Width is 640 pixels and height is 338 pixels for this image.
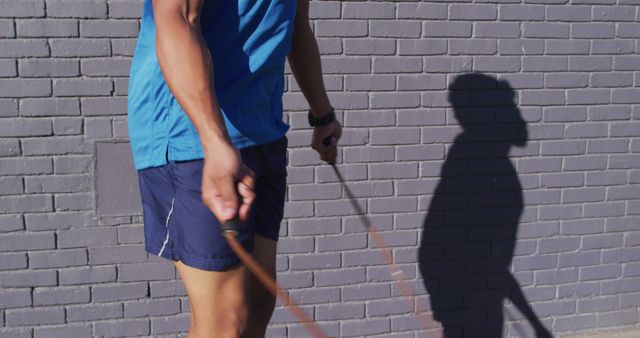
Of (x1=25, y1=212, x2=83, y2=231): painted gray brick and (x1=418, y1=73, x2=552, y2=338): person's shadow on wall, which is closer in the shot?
(x1=25, y1=212, x2=83, y2=231): painted gray brick

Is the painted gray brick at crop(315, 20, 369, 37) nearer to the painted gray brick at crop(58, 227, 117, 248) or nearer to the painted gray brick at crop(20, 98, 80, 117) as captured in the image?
the painted gray brick at crop(20, 98, 80, 117)

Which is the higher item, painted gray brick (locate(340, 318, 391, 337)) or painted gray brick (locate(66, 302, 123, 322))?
painted gray brick (locate(66, 302, 123, 322))

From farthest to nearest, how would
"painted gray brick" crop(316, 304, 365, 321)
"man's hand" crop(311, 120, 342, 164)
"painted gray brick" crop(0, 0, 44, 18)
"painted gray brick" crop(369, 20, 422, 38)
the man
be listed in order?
1. "painted gray brick" crop(316, 304, 365, 321)
2. "painted gray brick" crop(369, 20, 422, 38)
3. "painted gray brick" crop(0, 0, 44, 18)
4. "man's hand" crop(311, 120, 342, 164)
5. the man

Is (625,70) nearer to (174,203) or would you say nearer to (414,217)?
(414,217)

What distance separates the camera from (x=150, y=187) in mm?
2139

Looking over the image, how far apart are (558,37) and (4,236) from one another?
3.04 metres

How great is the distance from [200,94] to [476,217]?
2.54m

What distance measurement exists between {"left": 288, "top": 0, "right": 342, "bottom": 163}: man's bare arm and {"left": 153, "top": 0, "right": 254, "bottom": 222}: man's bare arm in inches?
32.1

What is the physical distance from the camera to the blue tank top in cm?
204

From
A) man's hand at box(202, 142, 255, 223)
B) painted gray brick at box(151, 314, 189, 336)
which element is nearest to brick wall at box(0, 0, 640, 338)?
painted gray brick at box(151, 314, 189, 336)

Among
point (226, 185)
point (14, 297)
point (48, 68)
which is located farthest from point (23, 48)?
point (226, 185)

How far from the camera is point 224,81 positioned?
82.0 inches

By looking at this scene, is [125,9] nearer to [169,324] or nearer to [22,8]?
[22,8]


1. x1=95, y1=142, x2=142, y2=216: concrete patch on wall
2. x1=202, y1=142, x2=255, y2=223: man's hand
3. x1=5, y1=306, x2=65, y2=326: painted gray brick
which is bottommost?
x1=5, y1=306, x2=65, y2=326: painted gray brick
